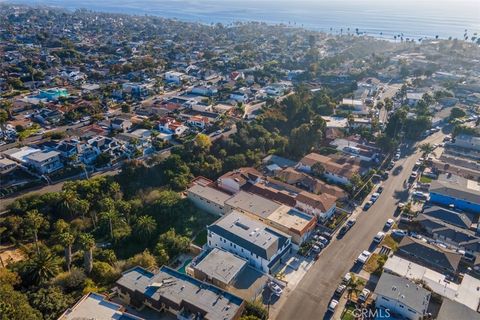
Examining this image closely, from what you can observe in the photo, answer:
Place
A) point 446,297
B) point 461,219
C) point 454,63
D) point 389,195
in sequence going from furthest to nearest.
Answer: point 454,63, point 389,195, point 461,219, point 446,297

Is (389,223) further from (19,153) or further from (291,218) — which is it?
(19,153)

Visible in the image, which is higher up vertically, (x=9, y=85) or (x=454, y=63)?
(x=454, y=63)

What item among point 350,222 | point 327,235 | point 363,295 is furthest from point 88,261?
point 350,222

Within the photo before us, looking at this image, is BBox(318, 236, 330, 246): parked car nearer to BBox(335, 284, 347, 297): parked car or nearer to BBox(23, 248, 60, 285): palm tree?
BBox(335, 284, 347, 297): parked car

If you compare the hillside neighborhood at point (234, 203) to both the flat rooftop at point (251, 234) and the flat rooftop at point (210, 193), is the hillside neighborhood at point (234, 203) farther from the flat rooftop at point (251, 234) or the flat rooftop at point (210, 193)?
the flat rooftop at point (210, 193)

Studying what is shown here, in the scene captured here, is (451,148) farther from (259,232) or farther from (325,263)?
(259,232)

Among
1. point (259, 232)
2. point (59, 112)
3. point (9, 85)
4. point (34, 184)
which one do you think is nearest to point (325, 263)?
point (259, 232)

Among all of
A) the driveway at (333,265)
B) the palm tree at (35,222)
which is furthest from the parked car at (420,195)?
the palm tree at (35,222)

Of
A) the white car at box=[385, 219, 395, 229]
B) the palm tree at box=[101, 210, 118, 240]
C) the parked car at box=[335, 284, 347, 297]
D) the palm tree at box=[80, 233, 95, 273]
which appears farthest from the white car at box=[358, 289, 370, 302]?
the palm tree at box=[101, 210, 118, 240]
